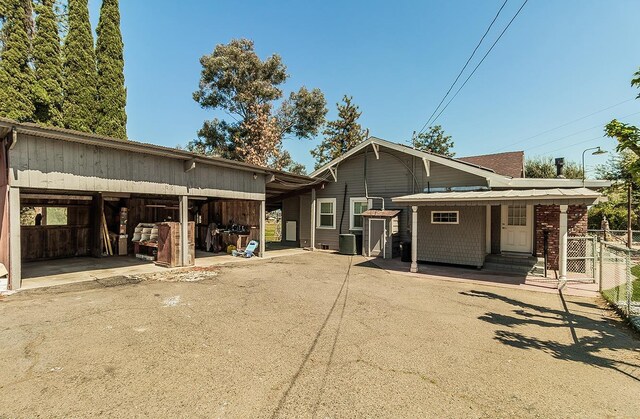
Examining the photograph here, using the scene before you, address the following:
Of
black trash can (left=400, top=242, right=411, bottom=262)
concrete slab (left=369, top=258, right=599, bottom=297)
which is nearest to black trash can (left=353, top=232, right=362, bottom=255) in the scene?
black trash can (left=400, top=242, right=411, bottom=262)

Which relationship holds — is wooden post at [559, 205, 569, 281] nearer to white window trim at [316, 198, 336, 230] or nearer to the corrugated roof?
the corrugated roof

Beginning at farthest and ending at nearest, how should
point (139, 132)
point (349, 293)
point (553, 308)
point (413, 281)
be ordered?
point (139, 132)
point (413, 281)
point (349, 293)
point (553, 308)

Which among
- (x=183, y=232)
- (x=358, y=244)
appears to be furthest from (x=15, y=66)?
(x=358, y=244)

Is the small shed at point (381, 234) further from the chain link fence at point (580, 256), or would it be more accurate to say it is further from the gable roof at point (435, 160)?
the chain link fence at point (580, 256)

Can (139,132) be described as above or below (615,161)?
above

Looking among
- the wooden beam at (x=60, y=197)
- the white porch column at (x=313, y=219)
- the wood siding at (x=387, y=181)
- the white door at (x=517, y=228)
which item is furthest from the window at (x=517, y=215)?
the wooden beam at (x=60, y=197)

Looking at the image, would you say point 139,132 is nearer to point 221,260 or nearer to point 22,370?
point 221,260

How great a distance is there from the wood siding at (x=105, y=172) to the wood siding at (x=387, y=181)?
5459 mm

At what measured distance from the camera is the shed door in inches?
488

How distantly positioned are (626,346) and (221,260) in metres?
10.4

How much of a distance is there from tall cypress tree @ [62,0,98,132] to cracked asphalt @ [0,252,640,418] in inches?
569

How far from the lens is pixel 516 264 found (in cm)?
973

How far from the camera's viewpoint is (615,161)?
81.7ft

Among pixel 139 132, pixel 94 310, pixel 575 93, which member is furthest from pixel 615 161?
pixel 139 132
